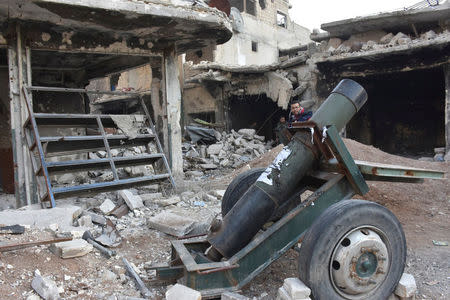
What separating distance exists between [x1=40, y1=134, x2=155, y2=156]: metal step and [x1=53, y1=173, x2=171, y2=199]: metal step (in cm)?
78

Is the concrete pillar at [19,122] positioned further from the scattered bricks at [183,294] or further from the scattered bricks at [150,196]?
the scattered bricks at [183,294]

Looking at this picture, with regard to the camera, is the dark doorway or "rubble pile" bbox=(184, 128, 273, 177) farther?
the dark doorway

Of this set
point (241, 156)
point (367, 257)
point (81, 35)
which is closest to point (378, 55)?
point (241, 156)

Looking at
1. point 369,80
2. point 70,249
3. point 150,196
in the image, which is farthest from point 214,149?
point 70,249

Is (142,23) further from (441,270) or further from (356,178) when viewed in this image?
(441,270)

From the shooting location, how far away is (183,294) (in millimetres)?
2234

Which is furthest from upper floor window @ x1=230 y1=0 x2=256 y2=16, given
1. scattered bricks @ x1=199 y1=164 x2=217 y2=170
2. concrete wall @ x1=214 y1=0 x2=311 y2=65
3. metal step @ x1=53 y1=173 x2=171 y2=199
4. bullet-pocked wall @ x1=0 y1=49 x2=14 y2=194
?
metal step @ x1=53 y1=173 x2=171 y2=199

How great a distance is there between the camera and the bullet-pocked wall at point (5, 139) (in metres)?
7.66

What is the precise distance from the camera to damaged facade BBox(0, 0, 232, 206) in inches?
203

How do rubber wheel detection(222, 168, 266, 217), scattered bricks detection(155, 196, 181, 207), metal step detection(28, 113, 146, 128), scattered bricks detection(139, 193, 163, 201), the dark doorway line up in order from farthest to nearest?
1. the dark doorway
2. scattered bricks detection(139, 193, 163, 201)
3. metal step detection(28, 113, 146, 128)
4. scattered bricks detection(155, 196, 181, 207)
5. rubber wheel detection(222, 168, 266, 217)

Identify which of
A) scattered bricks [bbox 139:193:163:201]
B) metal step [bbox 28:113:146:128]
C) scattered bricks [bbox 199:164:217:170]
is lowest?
scattered bricks [bbox 199:164:217:170]

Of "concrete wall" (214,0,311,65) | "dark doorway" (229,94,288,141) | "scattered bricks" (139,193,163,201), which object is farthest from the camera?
"concrete wall" (214,0,311,65)

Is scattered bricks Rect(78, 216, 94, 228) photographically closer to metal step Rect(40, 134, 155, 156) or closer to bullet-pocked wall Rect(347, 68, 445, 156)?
metal step Rect(40, 134, 155, 156)

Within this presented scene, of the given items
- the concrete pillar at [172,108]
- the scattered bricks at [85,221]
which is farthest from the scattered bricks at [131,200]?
the concrete pillar at [172,108]
